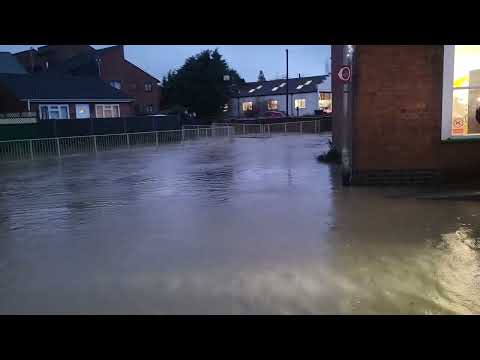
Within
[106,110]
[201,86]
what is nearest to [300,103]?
[201,86]

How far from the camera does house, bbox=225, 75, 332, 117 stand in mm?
58781

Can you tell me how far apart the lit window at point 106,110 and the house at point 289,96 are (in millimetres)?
22406

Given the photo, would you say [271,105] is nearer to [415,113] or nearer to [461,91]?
[461,91]

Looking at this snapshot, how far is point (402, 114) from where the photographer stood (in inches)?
388

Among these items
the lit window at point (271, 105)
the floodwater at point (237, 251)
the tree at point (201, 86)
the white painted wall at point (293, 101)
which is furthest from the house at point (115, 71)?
the floodwater at point (237, 251)

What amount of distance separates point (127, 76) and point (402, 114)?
44.1 metres

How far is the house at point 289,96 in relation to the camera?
58781mm

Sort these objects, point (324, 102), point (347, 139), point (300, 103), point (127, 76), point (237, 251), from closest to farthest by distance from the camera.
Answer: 1. point (237, 251)
2. point (347, 139)
3. point (127, 76)
4. point (324, 102)
5. point (300, 103)

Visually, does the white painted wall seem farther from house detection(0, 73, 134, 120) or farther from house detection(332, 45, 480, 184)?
house detection(332, 45, 480, 184)

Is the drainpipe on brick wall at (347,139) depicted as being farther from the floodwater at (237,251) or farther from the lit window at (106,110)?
the lit window at (106,110)

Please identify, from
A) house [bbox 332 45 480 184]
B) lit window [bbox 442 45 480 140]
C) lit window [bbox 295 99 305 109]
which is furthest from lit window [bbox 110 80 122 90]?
lit window [bbox 442 45 480 140]
